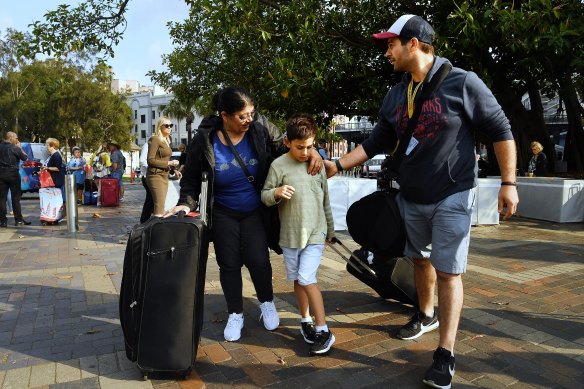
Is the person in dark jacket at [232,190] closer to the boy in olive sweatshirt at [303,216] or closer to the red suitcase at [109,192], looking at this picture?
the boy in olive sweatshirt at [303,216]

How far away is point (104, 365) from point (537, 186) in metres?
9.07

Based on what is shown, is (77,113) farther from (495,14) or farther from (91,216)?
(495,14)

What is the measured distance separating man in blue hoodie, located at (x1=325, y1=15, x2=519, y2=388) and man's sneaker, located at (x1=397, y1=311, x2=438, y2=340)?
609 mm

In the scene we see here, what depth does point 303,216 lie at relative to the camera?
318 cm

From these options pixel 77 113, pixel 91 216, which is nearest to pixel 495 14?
pixel 91 216

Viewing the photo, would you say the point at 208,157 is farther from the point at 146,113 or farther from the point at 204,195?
the point at 146,113

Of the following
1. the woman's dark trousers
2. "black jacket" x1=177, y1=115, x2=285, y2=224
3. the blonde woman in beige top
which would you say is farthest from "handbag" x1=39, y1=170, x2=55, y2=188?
the woman's dark trousers

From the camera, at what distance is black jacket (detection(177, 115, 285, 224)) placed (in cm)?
329

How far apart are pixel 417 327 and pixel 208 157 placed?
186cm

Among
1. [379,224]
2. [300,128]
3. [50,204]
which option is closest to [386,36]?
[300,128]

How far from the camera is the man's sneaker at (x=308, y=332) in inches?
127

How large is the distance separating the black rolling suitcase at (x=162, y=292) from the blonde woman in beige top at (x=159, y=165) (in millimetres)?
4025

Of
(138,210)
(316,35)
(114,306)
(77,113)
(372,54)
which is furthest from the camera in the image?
(77,113)

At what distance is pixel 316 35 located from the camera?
8703mm
